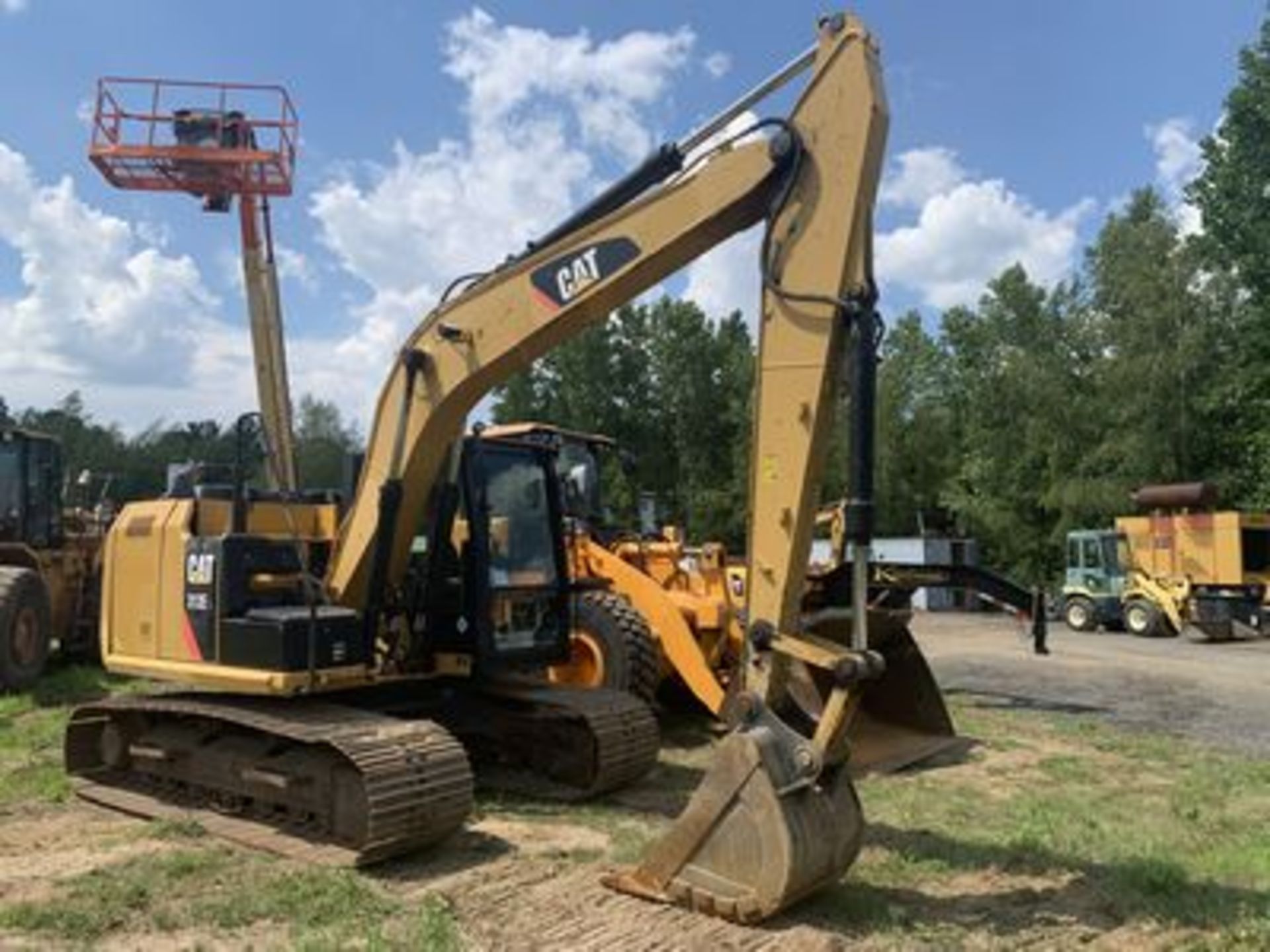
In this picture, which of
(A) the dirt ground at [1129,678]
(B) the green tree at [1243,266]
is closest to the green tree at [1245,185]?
(B) the green tree at [1243,266]

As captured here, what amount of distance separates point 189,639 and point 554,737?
2.27m

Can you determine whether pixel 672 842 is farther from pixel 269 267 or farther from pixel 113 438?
pixel 113 438

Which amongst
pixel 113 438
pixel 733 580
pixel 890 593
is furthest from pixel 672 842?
pixel 113 438

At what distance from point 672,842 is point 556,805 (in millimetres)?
2232

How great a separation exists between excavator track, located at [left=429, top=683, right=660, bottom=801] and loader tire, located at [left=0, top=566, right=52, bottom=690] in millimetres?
5703

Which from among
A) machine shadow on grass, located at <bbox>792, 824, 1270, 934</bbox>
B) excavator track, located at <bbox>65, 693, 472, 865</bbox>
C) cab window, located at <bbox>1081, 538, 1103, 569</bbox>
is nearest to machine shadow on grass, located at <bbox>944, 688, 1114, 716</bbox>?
machine shadow on grass, located at <bbox>792, 824, 1270, 934</bbox>

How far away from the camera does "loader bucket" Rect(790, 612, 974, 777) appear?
980 cm

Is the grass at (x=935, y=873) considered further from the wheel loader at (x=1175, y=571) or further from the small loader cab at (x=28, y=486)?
the wheel loader at (x=1175, y=571)

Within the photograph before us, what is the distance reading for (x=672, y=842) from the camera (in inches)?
229

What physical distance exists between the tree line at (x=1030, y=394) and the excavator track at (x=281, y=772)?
9.79 meters

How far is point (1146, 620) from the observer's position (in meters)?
26.7

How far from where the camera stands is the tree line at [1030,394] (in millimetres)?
34406

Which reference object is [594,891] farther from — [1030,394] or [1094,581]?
[1030,394]

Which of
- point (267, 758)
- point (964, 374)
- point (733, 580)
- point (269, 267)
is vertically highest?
point (964, 374)
